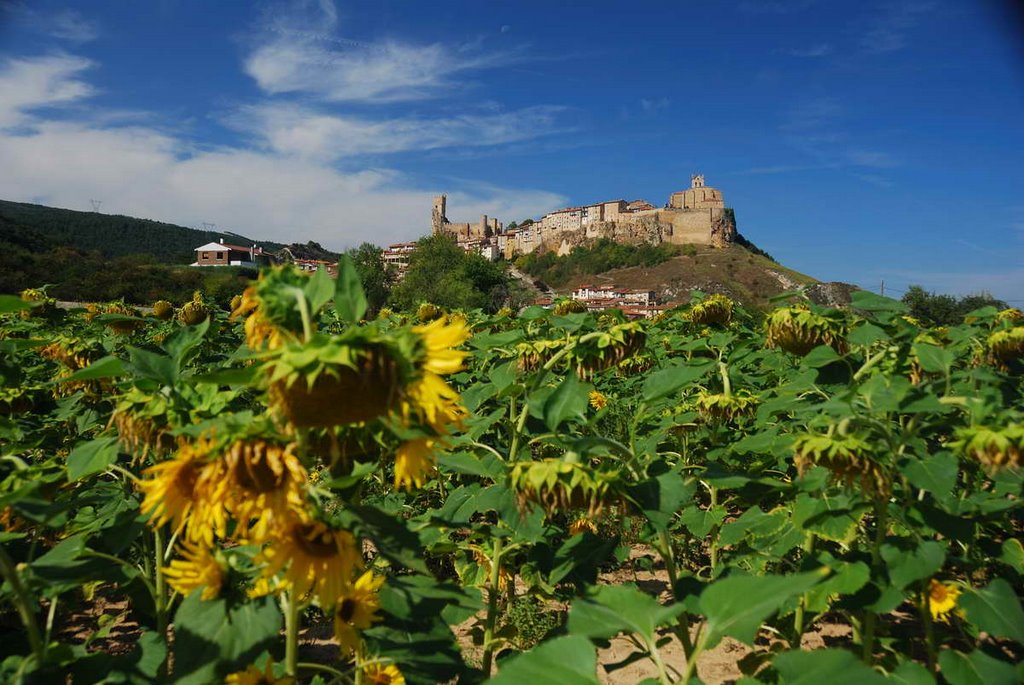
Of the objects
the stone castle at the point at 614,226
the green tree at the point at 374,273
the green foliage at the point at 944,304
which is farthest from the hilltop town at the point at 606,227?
the green foliage at the point at 944,304

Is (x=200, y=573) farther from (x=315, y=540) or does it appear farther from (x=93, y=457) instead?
(x=93, y=457)

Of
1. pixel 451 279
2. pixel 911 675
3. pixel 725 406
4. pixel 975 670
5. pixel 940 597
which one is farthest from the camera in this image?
pixel 451 279

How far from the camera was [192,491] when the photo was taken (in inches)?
39.9

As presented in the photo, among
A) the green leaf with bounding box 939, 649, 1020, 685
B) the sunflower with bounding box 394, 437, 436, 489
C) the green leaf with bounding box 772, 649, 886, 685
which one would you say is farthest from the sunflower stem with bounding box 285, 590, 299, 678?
the green leaf with bounding box 939, 649, 1020, 685

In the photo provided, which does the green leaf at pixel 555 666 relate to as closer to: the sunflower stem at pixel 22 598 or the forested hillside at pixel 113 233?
the sunflower stem at pixel 22 598

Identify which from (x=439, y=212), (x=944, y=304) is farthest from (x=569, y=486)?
(x=439, y=212)

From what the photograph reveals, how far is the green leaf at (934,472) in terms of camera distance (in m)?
1.42

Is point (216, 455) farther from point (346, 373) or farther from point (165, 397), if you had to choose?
point (165, 397)

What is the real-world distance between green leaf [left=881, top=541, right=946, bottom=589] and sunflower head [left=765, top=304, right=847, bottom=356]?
2.85ft

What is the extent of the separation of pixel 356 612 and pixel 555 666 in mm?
677

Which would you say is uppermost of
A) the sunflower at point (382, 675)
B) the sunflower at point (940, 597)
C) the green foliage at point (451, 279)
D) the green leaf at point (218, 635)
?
the green foliage at point (451, 279)

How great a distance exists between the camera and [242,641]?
96 centimetres

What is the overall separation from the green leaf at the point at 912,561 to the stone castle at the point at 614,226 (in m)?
92.0

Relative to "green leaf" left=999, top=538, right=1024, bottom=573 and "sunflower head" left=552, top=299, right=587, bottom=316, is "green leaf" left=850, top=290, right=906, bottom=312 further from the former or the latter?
"sunflower head" left=552, top=299, right=587, bottom=316
